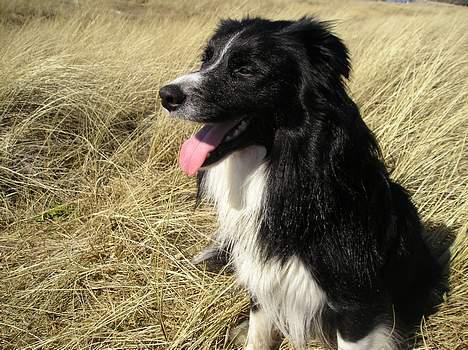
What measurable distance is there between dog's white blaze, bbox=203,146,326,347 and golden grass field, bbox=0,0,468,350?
427 millimetres

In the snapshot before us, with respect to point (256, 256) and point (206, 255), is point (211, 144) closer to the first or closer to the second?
point (256, 256)

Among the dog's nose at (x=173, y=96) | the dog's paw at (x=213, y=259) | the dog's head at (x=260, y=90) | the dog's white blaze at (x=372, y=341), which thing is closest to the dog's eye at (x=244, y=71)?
the dog's head at (x=260, y=90)

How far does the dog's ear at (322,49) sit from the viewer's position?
5.21ft

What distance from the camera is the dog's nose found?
1620 millimetres

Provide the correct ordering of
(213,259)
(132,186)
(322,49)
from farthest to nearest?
(132,186) → (213,259) → (322,49)

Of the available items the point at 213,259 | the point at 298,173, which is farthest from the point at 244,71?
the point at 213,259

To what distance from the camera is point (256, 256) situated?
1795 millimetres

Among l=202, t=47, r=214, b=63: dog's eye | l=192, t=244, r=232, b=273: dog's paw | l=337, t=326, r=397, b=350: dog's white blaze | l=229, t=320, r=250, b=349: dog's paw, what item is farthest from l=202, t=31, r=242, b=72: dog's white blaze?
l=229, t=320, r=250, b=349: dog's paw

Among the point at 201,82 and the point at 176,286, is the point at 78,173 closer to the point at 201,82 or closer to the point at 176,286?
the point at 176,286

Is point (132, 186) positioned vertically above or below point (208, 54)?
below

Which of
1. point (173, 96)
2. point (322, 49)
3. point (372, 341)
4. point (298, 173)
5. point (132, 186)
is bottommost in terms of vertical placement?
point (132, 186)

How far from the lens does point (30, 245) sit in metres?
2.75

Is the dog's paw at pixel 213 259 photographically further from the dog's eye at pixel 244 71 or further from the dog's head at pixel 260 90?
the dog's eye at pixel 244 71

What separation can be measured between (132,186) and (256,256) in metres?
1.66
